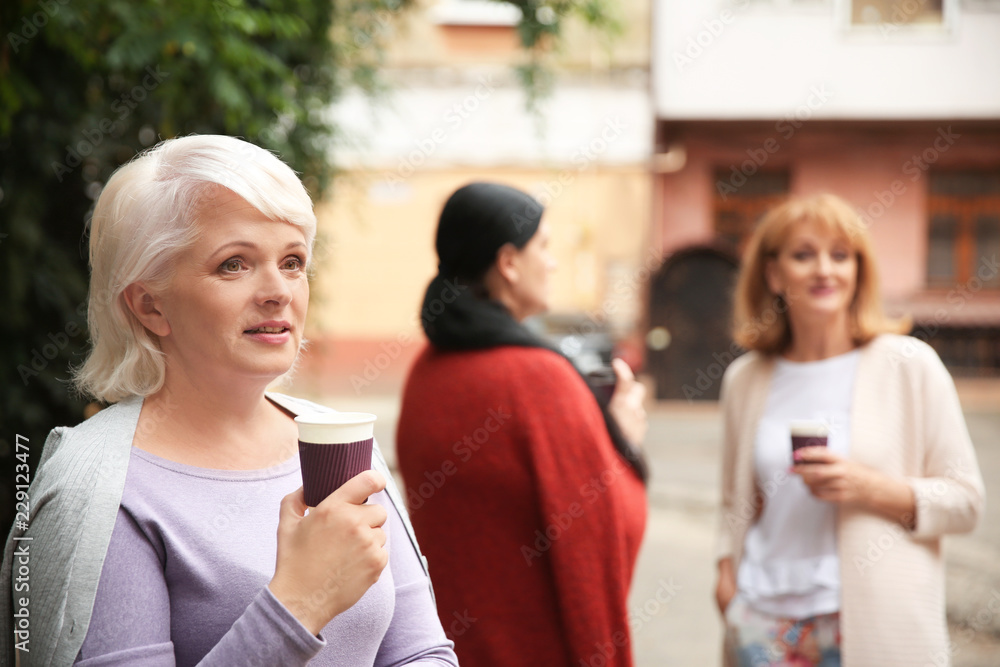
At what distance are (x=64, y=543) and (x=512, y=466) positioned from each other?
110cm

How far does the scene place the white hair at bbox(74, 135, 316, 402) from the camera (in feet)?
4.01

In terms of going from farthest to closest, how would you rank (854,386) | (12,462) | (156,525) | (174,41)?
(12,462), (174,41), (854,386), (156,525)

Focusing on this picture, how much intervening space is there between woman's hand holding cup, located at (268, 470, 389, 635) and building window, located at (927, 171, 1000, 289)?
50.3 feet

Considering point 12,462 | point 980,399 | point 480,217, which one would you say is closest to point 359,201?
point 12,462

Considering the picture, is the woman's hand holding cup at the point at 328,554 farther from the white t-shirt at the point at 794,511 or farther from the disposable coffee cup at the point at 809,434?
the white t-shirt at the point at 794,511

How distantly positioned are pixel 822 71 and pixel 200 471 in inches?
551

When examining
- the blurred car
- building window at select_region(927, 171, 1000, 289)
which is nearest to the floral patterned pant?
the blurred car

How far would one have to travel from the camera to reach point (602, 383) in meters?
2.18

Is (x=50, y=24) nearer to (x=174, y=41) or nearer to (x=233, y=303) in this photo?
(x=174, y=41)

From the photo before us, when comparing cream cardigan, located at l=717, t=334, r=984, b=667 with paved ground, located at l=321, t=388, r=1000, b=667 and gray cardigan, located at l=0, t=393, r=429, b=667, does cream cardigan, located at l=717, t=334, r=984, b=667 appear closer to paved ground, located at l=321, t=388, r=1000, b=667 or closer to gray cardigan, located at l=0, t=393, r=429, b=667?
paved ground, located at l=321, t=388, r=1000, b=667

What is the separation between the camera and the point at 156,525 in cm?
114

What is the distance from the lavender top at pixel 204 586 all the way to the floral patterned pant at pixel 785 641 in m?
1.34

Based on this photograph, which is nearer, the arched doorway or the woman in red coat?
the woman in red coat

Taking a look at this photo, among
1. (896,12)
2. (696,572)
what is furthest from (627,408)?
(896,12)
